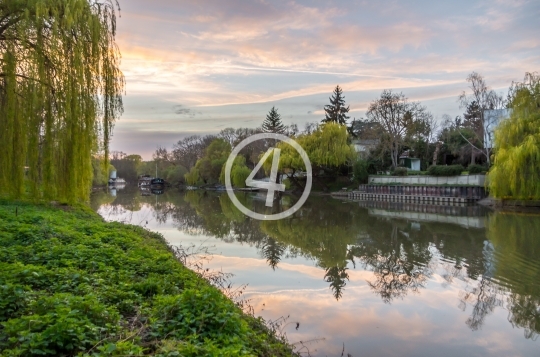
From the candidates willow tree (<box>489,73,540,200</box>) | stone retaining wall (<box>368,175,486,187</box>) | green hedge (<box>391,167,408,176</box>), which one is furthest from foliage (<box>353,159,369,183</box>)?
willow tree (<box>489,73,540,200</box>)

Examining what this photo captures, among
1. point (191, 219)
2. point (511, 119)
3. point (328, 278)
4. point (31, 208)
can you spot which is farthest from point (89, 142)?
point (511, 119)

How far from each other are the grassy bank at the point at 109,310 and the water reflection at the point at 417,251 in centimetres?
437

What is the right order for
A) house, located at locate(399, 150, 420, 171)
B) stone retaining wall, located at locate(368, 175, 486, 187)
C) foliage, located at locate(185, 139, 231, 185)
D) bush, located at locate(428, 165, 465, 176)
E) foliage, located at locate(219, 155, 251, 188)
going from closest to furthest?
stone retaining wall, located at locate(368, 175, 486, 187), bush, located at locate(428, 165, 465, 176), house, located at locate(399, 150, 420, 171), foliage, located at locate(219, 155, 251, 188), foliage, located at locate(185, 139, 231, 185)

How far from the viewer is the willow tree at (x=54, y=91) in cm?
807

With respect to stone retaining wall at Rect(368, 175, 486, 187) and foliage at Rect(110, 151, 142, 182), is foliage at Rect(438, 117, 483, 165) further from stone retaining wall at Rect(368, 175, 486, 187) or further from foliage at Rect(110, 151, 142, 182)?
foliage at Rect(110, 151, 142, 182)

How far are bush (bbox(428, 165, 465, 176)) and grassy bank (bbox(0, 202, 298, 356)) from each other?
3336 cm

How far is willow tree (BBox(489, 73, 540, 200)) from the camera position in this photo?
2356 centimetres

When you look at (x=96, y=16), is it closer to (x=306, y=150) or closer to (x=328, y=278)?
(x=328, y=278)

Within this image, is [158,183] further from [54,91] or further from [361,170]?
[54,91]

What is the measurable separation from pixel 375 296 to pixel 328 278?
1605 millimetres

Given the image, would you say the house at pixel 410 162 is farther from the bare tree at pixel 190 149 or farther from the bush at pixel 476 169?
the bare tree at pixel 190 149

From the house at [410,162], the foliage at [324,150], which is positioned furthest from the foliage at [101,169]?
the house at [410,162]

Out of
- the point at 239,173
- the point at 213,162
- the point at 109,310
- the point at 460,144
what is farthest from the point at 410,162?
the point at 109,310

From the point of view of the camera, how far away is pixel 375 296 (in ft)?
28.1
